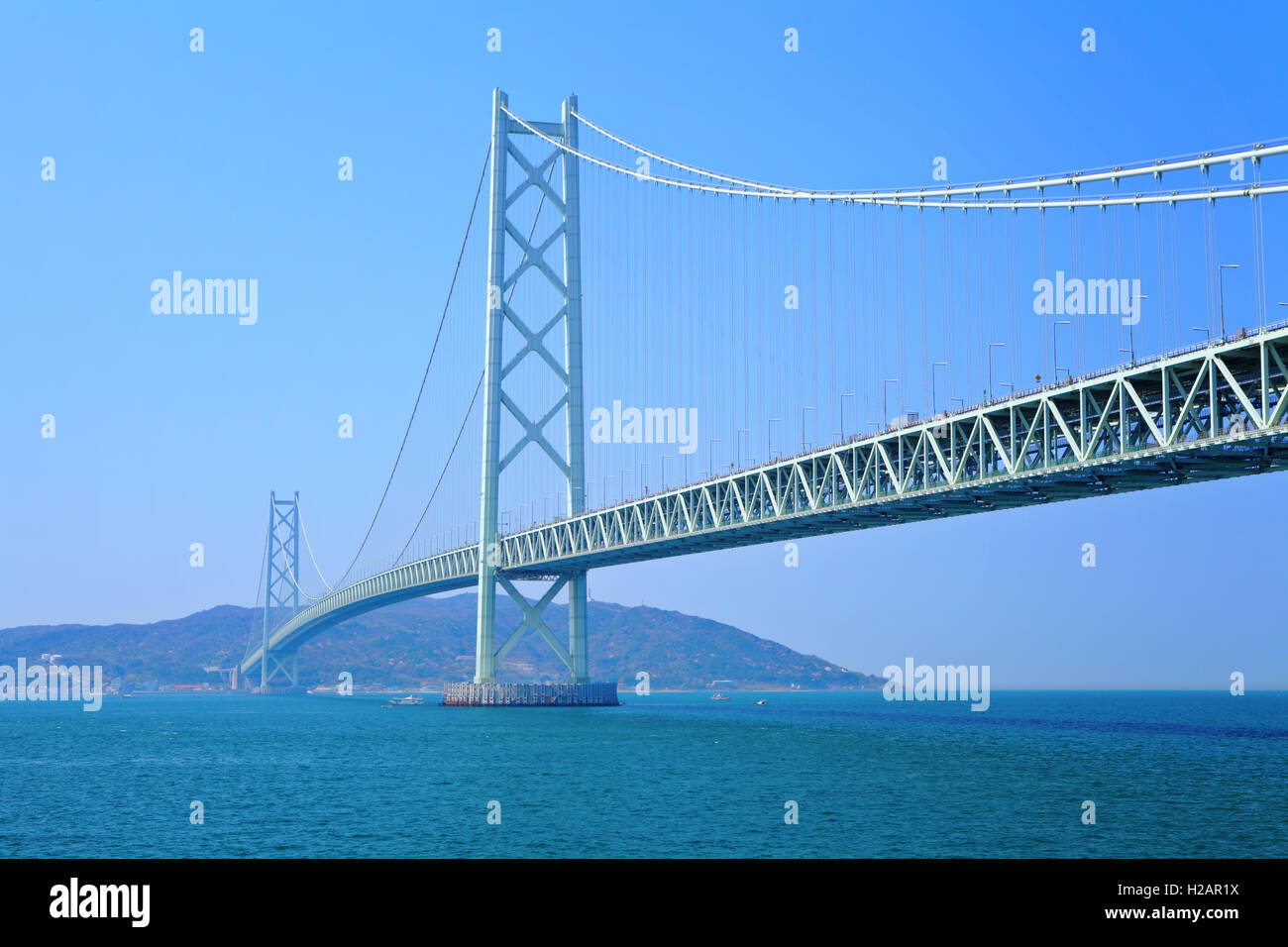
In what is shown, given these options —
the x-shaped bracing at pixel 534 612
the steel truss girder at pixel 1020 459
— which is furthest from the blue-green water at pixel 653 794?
the x-shaped bracing at pixel 534 612

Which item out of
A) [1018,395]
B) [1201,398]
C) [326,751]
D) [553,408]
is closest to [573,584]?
[553,408]

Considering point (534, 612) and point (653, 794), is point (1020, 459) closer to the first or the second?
point (653, 794)

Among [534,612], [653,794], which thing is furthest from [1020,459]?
[534,612]

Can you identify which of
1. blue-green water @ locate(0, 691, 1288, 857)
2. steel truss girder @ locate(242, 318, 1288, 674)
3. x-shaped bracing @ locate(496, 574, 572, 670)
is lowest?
blue-green water @ locate(0, 691, 1288, 857)

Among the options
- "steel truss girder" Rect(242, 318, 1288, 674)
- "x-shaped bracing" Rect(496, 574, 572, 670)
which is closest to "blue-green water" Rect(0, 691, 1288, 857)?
"steel truss girder" Rect(242, 318, 1288, 674)

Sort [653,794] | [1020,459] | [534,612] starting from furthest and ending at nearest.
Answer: [534,612]
[1020,459]
[653,794]

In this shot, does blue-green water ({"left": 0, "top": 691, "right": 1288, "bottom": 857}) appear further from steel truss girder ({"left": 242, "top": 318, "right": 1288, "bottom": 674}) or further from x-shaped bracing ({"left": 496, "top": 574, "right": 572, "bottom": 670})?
x-shaped bracing ({"left": 496, "top": 574, "right": 572, "bottom": 670})
